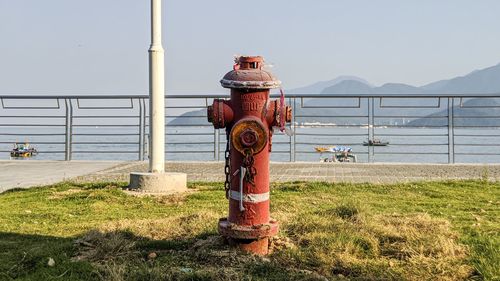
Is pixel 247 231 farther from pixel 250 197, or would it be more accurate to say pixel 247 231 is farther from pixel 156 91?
pixel 156 91

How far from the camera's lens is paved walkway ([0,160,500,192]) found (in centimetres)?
725

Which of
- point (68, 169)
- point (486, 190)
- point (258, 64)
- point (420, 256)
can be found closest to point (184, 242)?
point (258, 64)

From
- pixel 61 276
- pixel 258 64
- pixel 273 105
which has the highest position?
pixel 258 64

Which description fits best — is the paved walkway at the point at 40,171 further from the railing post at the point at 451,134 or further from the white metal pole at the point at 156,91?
the railing post at the point at 451,134

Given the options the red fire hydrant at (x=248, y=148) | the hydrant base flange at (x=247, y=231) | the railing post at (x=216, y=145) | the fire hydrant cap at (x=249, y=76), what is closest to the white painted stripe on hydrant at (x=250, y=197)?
the red fire hydrant at (x=248, y=148)

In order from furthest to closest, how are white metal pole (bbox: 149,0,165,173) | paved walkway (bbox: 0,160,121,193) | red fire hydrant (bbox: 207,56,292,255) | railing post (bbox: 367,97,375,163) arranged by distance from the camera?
1. railing post (bbox: 367,97,375,163)
2. paved walkway (bbox: 0,160,121,193)
3. white metal pole (bbox: 149,0,165,173)
4. red fire hydrant (bbox: 207,56,292,255)

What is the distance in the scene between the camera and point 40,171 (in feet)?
27.5

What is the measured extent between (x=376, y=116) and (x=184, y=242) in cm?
721

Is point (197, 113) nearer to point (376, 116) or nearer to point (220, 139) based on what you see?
point (220, 139)

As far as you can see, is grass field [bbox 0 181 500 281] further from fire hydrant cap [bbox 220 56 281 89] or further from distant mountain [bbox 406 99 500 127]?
distant mountain [bbox 406 99 500 127]

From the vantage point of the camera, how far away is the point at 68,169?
8.64 m

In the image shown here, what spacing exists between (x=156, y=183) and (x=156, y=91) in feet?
3.27

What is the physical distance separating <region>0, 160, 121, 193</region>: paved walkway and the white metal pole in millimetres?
1693

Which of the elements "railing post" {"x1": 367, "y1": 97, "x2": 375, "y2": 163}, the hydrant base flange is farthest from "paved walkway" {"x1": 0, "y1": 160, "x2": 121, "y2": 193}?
"railing post" {"x1": 367, "y1": 97, "x2": 375, "y2": 163}
